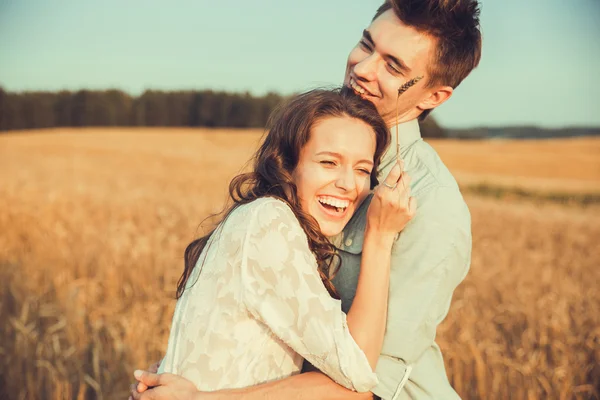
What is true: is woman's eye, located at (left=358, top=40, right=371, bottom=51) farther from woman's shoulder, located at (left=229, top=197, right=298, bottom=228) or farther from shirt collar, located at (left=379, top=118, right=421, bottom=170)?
woman's shoulder, located at (left=229, top=197, right=298, bottom=228)

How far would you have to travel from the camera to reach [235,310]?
79.1 inches

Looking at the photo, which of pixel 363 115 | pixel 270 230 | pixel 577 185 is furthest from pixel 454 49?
pixel 577 185

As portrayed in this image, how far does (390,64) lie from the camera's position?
246 centimetres

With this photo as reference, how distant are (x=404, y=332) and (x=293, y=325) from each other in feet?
1.38

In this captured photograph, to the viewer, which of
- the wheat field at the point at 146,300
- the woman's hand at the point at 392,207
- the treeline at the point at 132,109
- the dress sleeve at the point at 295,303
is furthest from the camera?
the treeline at the point at 132,109

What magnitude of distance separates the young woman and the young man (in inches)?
3.1

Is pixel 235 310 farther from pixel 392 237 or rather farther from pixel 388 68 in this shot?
pixel 388 68

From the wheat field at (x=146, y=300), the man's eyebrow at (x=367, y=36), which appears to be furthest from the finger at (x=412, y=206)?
the wheat field at (x=146, y=300)

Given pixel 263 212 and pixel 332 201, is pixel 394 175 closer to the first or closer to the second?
pixel 332 201

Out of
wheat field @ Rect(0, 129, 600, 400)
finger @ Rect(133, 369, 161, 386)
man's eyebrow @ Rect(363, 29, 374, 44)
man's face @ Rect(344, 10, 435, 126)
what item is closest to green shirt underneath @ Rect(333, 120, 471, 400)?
man's face @ Rect(344, 10, 435, 126)

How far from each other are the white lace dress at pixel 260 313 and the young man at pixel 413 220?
0.25 ft

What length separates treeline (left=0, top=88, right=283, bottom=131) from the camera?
233 feet

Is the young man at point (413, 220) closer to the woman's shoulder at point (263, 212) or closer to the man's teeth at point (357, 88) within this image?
the man's teeth at point (357, 88)

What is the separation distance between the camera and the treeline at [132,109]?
70.9m
